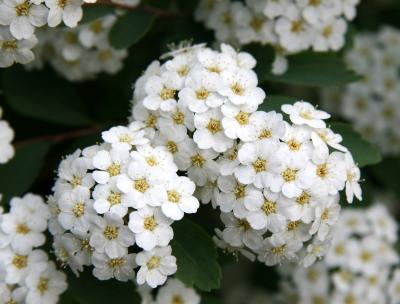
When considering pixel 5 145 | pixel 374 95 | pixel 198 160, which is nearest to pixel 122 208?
pixel 198 160

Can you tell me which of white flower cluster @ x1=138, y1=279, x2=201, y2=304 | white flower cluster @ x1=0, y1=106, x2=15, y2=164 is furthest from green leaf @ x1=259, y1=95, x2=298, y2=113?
white flower cluster @ x1=0, y1=106, x2=15, y2=164

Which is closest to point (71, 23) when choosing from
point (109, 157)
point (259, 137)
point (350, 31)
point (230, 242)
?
point (109, 157)

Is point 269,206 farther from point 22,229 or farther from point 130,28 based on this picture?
point 130,28

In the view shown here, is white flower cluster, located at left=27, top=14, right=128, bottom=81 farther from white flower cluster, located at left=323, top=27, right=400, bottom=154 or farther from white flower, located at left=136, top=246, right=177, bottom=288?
white flower cluster, located at left=323, top=27, right=400, bottom=154

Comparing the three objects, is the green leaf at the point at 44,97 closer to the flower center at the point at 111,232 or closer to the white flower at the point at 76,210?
the white flower at the point at 76,210

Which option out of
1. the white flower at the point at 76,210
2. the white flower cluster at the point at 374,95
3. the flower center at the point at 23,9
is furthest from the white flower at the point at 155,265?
the white flower cluster at the point at 374,95

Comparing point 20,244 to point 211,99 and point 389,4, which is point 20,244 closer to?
point 211,99
